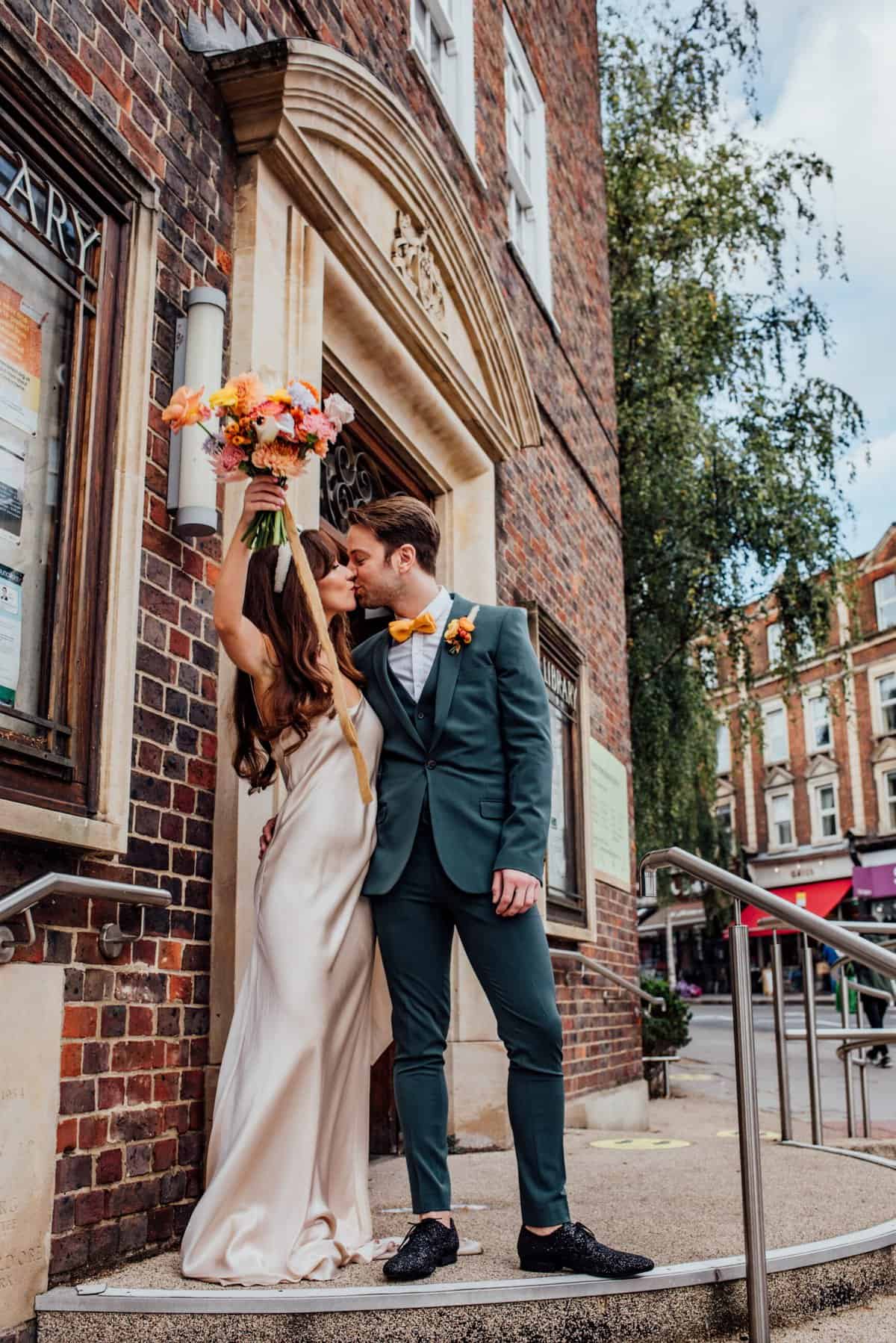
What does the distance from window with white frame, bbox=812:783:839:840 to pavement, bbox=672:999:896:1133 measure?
16.0 meters

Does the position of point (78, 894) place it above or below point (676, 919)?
below

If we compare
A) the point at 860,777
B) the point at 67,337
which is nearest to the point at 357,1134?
the point at 67,337

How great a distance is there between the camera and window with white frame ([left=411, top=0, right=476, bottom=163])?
23.7 feet

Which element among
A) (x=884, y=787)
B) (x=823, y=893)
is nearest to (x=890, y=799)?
(x=884, y=787)

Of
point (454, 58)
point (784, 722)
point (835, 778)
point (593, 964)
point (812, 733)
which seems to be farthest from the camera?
point (784, 722)

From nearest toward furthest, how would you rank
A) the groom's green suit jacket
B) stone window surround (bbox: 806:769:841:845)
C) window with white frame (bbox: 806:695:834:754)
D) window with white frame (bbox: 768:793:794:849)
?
the groom's green suit jacket < stone window surround (bbox: 806:769:841:845) < window with white frame (bbox: 806:695:834:754) < window with white frame (bbox: 768:793:794:849)

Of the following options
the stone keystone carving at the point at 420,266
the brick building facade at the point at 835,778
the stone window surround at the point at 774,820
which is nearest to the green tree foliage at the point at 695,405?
the stone keystone carving at the point at 420,266

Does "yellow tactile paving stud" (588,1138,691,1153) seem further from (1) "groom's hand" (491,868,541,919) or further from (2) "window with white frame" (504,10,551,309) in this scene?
(2) "window with white frame" (504,10,551,309)

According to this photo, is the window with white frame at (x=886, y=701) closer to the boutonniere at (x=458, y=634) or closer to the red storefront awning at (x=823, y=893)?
the red storefront awning at (x=823, y=893)

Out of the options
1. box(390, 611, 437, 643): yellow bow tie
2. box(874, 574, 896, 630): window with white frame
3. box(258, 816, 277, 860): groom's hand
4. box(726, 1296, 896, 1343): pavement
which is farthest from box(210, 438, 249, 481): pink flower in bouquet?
box(874, 574, 896, 630): window with white frame

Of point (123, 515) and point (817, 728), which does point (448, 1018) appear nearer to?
point (123, 515)

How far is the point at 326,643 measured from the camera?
3186 mm

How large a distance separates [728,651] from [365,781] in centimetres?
1296

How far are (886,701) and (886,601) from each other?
9.05 ft
